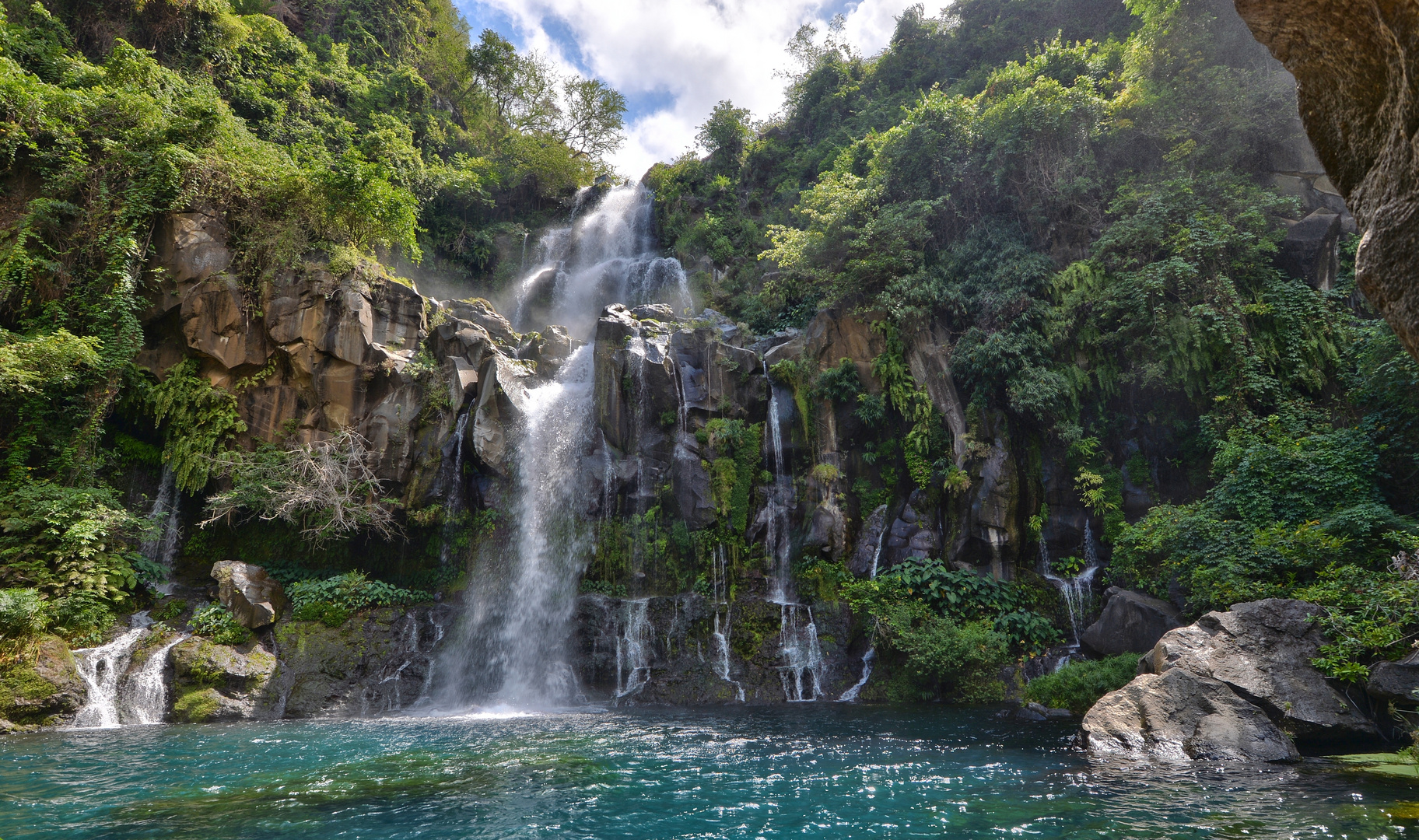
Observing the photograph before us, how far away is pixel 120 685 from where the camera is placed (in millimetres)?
11258

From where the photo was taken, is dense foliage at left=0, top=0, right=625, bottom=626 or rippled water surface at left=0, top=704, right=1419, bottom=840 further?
dense foliage at left=0, top=0, right=625, bottom=626

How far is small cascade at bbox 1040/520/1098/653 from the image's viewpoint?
45.6 ft

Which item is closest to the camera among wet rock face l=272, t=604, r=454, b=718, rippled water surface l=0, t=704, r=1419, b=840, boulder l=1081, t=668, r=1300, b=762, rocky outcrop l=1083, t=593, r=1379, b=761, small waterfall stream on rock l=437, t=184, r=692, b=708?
rippled water surface l=0, t=704, r=1419, b=840

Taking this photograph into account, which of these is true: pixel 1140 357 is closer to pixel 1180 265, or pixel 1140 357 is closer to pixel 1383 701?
pixel 1180 265

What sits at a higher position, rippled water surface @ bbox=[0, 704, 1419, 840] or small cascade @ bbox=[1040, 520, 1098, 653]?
small cascade @ bbox=[1040, 520, 1098, 653]

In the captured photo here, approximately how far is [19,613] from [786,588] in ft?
47.6

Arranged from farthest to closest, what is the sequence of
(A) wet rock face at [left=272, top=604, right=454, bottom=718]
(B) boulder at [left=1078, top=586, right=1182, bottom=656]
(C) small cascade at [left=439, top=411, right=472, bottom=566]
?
(C) small cascade at [left=439, top=411, right=472, bottom=566] < (A) wet rock face at [left=272, top=604, right=454, bottom=718] < (B) boulder at [left=1078, top=586, right=1182, bottom=656]

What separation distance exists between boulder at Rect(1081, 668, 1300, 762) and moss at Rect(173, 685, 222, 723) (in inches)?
577

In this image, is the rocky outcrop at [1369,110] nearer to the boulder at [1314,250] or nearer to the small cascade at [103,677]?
the boulder at [1314,250]

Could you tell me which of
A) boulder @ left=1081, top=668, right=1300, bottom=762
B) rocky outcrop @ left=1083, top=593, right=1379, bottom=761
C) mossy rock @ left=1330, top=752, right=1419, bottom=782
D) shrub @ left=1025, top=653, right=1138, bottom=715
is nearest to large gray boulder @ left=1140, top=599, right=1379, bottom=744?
rocky outcrop @ left=1083, top=593, right=1379, bottom=761

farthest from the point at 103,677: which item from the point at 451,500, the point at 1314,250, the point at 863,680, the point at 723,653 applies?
the point at 1314,250

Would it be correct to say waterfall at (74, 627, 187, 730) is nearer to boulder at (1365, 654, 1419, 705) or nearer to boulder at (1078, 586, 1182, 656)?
boulder at (1078, 586, 1182, 656)

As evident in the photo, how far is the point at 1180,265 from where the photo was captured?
1352cm

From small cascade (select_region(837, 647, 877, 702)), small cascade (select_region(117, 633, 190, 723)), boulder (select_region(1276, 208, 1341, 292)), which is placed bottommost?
small cascade (select_region(837, 647, 877, 702))
